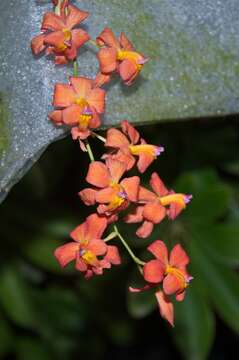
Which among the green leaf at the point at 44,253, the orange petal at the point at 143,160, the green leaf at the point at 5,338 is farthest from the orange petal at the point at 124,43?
the green leaf at the point at 5,338

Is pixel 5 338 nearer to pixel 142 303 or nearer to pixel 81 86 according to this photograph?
pixel 142 303

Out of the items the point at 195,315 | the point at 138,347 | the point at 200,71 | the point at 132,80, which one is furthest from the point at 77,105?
the point at 138,347

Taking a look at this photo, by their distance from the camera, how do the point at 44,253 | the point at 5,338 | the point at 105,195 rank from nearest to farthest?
the point at 105,195
the point at 44,253
the point at 5,338

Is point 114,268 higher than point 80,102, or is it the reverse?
point 80,102

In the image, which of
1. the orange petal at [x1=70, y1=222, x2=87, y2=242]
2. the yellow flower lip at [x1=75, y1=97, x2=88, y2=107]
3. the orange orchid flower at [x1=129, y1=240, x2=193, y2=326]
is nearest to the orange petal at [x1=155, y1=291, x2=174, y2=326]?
the orange orchid flower at [x1=129, y1=240, x2=193, y2=326]

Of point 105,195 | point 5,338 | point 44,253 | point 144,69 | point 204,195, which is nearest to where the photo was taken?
point 105,195

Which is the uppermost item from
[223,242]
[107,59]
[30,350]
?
[107,59]

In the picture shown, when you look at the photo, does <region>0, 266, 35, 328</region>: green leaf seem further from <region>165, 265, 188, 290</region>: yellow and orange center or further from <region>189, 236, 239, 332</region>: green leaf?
<region>165, 265, 188, 290</region>: yellow and orange center

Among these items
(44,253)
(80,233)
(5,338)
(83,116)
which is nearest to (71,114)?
→ (83,116)
